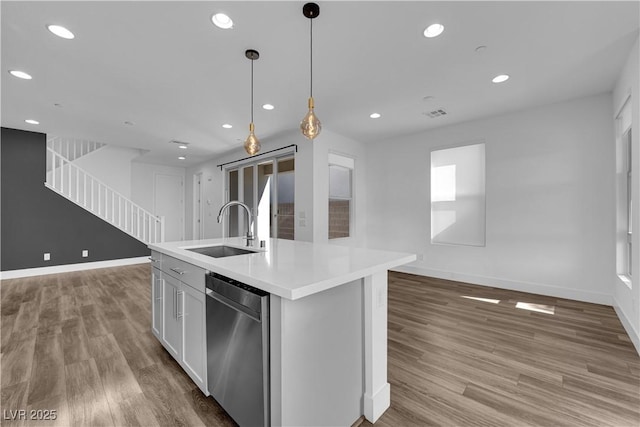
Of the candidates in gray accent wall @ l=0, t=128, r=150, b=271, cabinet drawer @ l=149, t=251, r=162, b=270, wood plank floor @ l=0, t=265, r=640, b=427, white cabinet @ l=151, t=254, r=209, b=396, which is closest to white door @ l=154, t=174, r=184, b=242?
gray accent wall @ l=0, t=128, r=150, b=271

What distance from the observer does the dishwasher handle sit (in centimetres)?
123

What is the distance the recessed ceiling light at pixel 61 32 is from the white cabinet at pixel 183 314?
193 cm

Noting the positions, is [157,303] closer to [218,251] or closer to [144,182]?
[218,251]

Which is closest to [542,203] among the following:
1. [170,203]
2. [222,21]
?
[222,21]

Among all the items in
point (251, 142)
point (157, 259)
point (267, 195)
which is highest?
point (251, 142)

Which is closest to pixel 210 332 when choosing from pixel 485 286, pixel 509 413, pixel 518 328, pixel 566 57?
pixel 509 413

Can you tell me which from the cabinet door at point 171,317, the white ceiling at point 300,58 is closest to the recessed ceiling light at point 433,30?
the white ceiling at point 300,58

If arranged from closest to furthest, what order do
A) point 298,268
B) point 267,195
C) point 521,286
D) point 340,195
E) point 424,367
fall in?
point 298,268, point 424,367, point 521,286, point 340,195, point 267,195

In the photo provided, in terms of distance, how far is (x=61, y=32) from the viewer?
2.17 meters

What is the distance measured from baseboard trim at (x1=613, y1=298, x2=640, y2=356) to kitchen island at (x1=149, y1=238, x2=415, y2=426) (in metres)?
2.39

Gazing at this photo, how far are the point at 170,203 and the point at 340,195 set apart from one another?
554 centimetres

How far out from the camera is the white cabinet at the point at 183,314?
1689mm

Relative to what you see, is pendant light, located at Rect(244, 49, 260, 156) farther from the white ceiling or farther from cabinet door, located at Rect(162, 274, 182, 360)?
cabinet door, located at Rect(162, 274, 182, 360)

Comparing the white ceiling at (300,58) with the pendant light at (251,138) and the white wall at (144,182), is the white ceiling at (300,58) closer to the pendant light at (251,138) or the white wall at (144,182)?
the pendant light at (251,138)
